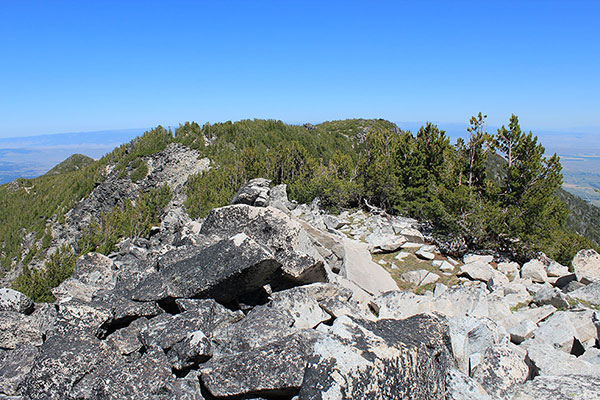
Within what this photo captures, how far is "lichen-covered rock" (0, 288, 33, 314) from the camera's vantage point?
21.5 ft

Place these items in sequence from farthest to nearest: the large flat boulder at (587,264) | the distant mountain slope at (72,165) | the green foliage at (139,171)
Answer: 1. the distant mountain slope at (72,165)
2. the green foliage at (139,171)
3. the large flat boulder at (587,264)

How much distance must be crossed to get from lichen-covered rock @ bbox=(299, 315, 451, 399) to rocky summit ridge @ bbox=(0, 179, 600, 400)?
0.02 m

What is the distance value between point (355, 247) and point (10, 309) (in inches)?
382

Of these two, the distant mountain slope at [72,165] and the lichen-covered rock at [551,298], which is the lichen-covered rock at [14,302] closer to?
the lichen-covered rock at [551,298]

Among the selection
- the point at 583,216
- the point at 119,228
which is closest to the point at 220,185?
the point at 119,228

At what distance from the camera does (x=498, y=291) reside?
34.8 feet

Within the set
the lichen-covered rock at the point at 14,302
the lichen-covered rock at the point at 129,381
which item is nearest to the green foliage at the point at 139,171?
the lichen-covered rock at the point at 14,302

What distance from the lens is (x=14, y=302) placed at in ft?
21.8

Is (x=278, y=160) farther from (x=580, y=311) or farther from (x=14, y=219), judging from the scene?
(x=14, y=219)

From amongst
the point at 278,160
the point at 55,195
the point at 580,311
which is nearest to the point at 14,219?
the point at 55,195

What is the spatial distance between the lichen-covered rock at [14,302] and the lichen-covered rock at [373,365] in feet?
20.0

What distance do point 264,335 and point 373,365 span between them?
2090 millimetres

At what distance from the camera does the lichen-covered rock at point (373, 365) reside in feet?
12.4

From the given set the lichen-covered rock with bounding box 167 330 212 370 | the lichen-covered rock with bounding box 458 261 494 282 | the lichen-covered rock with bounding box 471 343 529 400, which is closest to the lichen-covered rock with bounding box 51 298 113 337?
the lichen-covered rock with bounding box 167 330 212 370
